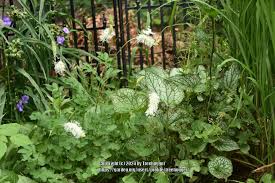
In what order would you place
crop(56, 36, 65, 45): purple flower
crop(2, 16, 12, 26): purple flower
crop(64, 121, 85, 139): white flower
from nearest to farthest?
crop(64, 121, 85, 139): white flower, crop(2, 16, 12, 26): purple flower, crop(56, 36, 65, 45): purple flower

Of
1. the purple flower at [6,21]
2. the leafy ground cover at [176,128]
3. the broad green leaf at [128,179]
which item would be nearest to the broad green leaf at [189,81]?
the leafy ground cover at [176,128]

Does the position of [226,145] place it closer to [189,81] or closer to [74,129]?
[189,81]

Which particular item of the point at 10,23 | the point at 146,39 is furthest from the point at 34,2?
the point at 146,39

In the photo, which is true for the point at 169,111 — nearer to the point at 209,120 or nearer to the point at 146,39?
the point at 209,120

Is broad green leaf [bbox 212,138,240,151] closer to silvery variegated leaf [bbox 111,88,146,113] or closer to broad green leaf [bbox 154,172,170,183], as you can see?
broad green leaf [bbox 154,172,170,183]

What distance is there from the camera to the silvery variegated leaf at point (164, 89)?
2.26 meters

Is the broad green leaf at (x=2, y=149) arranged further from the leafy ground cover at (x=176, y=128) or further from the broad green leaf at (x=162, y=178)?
the broad green leaf at (x=162, y=178)

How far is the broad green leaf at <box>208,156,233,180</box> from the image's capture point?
7.04ft

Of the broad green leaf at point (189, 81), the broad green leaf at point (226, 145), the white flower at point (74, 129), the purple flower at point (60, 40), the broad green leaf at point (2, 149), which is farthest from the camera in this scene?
the purple flower at point (60, 40)

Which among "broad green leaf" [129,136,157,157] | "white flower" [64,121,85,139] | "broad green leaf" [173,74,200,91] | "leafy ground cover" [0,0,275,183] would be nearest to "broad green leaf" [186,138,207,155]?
"leafy ground cover" [0,0,275,183]

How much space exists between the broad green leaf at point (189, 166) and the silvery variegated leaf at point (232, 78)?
38cm

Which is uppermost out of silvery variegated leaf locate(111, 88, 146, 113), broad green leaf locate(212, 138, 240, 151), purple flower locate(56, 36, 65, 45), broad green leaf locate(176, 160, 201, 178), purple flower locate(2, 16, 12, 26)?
purple flower locate(2, 16, 12, 26)

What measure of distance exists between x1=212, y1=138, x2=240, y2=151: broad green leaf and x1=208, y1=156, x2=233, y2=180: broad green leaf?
46mm

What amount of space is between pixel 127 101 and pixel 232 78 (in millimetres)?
491
